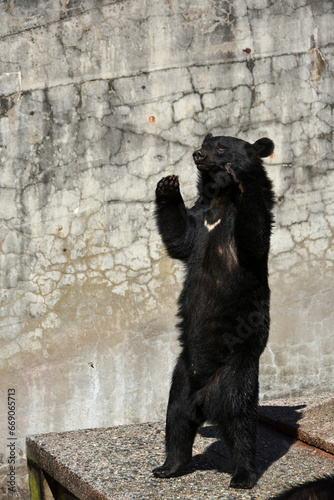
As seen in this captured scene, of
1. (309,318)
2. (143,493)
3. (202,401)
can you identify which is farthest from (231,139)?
(309,318)

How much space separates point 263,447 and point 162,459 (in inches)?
24.8

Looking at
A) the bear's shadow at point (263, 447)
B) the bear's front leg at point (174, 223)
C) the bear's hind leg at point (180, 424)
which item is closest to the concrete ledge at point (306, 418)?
the bear's shadow at point (263, 447)

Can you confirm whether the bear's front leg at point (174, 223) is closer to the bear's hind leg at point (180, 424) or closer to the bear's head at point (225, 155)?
the bear's head at point (225, 155)

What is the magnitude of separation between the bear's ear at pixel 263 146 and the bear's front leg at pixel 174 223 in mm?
464

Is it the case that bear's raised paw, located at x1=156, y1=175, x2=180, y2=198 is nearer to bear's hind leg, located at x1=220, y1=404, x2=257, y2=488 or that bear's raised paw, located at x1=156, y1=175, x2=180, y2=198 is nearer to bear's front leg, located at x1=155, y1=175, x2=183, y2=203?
bear's front leg, located at x1=155, y1=175, x2=183, y2=203

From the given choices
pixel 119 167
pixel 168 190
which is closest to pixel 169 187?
pixel 168 190

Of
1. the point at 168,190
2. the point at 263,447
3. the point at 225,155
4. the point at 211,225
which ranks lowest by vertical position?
the point at 263,447

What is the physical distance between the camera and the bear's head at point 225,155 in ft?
11.3

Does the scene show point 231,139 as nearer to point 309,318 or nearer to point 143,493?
point 143,493

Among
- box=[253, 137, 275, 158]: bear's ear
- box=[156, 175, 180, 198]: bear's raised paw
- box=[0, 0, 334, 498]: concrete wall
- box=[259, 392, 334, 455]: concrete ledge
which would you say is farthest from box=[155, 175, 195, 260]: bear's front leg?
box=[0, 0, 334, 498]: concrete wall

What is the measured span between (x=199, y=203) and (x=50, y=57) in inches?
95.7

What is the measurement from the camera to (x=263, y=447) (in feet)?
13.4

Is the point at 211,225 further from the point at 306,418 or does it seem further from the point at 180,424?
the point at 306,418

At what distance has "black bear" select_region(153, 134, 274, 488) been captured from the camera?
129 inches
